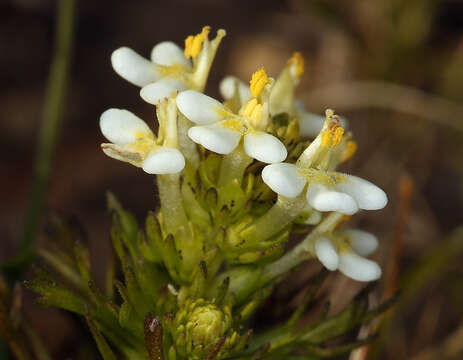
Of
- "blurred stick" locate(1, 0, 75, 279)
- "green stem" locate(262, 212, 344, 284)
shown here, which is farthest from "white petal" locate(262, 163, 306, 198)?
"blurred stick" locate(1, 0, 75, 279)

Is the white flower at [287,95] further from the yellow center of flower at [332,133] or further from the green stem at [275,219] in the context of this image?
the green stem at [275,219]

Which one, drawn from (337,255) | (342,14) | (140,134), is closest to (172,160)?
(140,134)

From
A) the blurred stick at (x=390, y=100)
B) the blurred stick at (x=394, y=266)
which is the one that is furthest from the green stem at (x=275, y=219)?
the blurred stick at (x=390, y=100)

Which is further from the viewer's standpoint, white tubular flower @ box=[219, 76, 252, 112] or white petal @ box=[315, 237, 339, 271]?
white tubular flower @ box=[219, 76, 252, 112]

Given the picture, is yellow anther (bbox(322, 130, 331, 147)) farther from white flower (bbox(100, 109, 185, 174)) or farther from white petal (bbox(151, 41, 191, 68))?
white petal (bbox(151, 41, 191, 68))

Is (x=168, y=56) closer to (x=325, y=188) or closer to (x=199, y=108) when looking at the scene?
(x=199, y=108)

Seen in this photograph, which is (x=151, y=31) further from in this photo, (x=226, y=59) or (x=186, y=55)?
(x=186, y=55)
